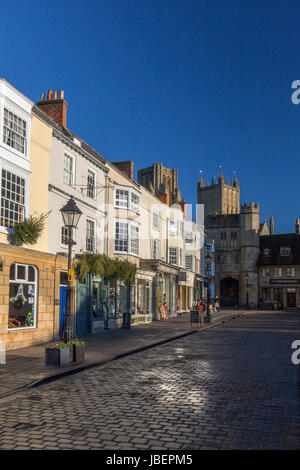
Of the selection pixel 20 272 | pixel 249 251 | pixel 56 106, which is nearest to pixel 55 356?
pixel 20 272

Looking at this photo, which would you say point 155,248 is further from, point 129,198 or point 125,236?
point 129,198

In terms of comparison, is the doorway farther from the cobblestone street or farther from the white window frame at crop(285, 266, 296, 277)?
the cobblestone street

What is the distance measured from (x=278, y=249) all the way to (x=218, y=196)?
61109mm

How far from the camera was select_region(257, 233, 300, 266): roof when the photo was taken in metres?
68.3

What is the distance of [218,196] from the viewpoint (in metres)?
130

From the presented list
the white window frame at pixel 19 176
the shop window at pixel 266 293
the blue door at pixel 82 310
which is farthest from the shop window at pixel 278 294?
the white window frame at pixel 19 176

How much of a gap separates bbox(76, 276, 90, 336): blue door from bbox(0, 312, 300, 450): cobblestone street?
25.9 feet

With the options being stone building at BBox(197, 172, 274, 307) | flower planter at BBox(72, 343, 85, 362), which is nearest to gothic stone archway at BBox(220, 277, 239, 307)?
stone building at BBox(197, 172, 274, 307)

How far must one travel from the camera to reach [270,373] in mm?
10828

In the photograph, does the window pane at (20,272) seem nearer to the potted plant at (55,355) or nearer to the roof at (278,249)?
the potted plant at (55,355)

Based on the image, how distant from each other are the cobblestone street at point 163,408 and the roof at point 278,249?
57797 millimetres
